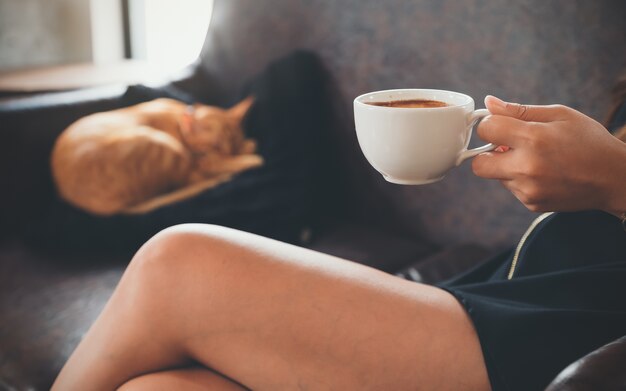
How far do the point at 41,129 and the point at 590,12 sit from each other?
1322 millimetres

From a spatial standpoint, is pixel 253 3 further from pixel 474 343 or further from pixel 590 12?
pixel 474 343

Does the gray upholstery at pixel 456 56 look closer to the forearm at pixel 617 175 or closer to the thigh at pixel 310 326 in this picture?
the forearm at pixel 617 175

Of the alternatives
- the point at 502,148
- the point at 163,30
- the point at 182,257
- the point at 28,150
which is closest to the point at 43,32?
the point at 163,30

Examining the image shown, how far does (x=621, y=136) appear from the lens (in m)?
0.78

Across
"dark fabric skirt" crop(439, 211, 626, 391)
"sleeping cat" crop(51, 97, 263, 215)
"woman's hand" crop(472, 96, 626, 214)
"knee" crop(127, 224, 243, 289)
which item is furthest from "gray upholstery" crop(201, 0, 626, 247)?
"knee" crop(127, 224, 243, 289)

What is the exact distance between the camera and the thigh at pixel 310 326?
2.26 feet

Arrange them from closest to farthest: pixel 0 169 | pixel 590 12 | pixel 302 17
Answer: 1. pixel 590 12
2. pixel 0 169
3. pixel 302 17

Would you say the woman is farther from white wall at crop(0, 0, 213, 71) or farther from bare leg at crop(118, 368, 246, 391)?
white wall at crop(0, 0, 213, 71)

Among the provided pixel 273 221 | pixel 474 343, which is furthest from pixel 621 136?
pixel 273 221

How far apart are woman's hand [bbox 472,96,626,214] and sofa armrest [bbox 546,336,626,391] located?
0.70ft

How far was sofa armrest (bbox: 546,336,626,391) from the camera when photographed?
437 millimetres

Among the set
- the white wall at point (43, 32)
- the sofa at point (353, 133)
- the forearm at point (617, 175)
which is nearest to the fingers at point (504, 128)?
the forearm at point (617, 175)

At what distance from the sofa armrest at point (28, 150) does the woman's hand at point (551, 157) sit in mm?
1190

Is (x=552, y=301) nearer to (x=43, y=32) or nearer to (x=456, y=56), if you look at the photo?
(x=456, y=56)
